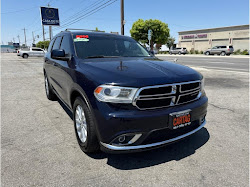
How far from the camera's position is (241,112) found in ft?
14.1

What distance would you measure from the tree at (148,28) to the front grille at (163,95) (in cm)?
5339

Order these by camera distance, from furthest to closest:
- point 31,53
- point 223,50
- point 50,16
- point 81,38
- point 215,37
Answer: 1. point 215,37
2. point 50,16
3. point 223,50
4. point 31,53
5. point 81,38

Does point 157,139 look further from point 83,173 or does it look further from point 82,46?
point 82,46

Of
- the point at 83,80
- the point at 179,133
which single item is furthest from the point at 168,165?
the point at 83,80

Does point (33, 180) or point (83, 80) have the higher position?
point (83, 80)

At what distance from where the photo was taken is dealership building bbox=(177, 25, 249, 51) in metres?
46.1

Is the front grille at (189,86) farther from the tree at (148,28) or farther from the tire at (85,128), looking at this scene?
the tree at (148,28)

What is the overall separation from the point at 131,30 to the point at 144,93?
57770 mm

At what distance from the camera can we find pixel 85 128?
2508 millimetres

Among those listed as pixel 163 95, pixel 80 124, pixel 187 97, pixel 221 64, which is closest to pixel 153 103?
pixel 163 95

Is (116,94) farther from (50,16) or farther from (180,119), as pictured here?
(50,16)

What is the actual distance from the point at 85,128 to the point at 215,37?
57.1 metres

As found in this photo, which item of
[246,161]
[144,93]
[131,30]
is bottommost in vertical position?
[246,161]

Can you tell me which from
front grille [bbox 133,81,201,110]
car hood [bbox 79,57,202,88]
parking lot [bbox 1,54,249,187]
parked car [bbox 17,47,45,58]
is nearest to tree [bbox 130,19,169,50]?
parked car [bbox 17,47,45,58]
